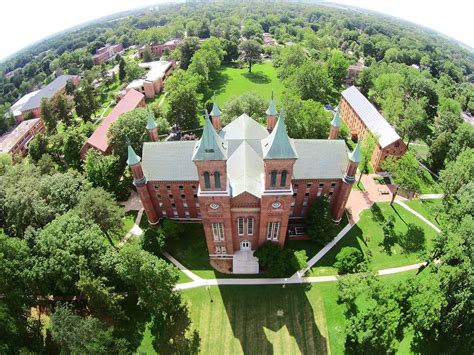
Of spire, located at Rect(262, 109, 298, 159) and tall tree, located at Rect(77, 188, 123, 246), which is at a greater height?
spire, located at Rect(262, 109, 298, 159)

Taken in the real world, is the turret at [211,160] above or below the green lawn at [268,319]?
above

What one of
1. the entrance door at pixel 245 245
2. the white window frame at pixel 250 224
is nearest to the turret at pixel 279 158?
the white window frame at pixel 250 224

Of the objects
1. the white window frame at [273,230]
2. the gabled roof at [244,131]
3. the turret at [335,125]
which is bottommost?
the white window frame at [273,230]

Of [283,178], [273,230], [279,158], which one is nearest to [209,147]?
[279,158]

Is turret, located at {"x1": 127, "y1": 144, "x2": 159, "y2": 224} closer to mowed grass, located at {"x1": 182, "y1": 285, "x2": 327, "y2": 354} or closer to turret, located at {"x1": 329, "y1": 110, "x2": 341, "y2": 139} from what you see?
mowed grass, located at {"x1": 182, "y1": 285, "x2": 327, "y2": 354}

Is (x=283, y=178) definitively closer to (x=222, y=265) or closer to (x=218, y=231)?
(x=218, y=231)

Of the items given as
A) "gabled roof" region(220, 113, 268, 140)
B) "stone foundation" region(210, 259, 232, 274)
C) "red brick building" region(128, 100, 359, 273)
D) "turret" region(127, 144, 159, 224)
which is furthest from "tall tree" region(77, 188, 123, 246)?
"gabled roof" region(220, 113, 268, 140)

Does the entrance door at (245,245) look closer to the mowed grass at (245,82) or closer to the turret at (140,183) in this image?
the turret at (140,183)

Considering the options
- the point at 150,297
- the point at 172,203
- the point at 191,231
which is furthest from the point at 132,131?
the point at 150,297
